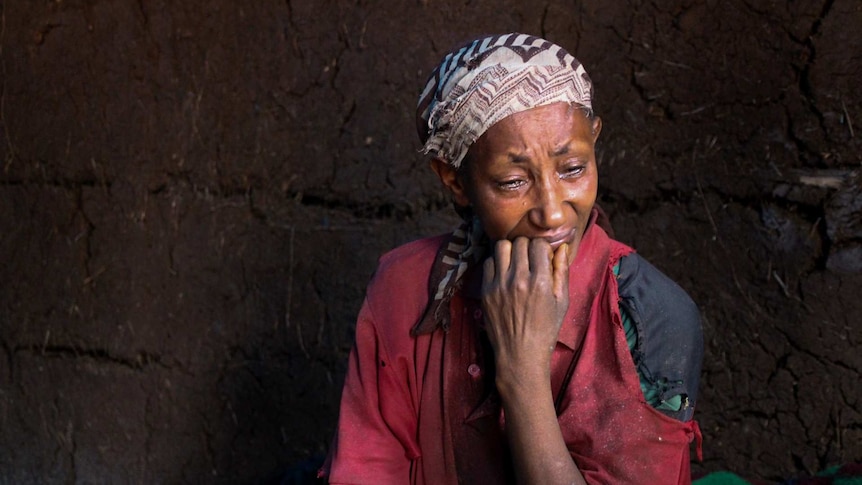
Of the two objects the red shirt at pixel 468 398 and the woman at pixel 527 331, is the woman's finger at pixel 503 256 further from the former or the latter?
the red shirt at pixel 468 398

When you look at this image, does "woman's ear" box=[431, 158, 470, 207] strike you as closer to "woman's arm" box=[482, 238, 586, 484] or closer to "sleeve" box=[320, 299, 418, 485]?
"woman's arm" box=[482, 238, 586, 484]

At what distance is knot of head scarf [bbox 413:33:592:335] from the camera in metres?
1.87

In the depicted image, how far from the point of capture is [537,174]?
1.89m

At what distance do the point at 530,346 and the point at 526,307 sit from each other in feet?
0.26

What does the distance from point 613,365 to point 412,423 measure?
50cm

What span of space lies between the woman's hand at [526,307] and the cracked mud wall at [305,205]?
1158mm

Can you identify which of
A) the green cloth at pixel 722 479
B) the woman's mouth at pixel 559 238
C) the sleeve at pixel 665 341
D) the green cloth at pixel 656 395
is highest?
the woman's mouth at pixel 559 238

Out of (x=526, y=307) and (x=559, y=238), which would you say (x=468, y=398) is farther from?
(x=559, y=238)

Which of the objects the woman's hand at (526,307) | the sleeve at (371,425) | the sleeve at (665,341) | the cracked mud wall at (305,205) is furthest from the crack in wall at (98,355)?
the sleeve at (665,341)

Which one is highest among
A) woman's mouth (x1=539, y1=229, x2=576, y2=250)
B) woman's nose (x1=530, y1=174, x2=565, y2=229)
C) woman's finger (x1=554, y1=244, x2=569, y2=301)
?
woman's nose (x1=530, y1=174, x2=565, y2=229)

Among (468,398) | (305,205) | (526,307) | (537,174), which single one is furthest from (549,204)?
(305,205)

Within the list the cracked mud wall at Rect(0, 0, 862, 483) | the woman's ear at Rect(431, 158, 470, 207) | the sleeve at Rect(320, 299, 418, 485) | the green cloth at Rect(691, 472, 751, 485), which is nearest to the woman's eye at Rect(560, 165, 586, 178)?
the woman's ear at Rect(431, 158, 470, 207)

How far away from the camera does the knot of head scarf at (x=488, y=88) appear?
1.87m

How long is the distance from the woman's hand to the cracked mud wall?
3.80ft
